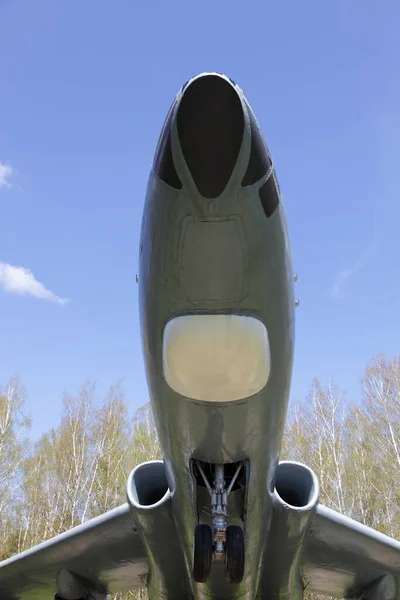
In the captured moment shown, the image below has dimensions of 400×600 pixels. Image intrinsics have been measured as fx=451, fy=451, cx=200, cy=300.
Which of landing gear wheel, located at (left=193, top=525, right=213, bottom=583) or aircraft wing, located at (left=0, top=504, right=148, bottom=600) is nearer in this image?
landing gear wheel, located at (left=193, top=525, right=213, bottom=583)

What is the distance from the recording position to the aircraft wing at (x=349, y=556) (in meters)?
4.88

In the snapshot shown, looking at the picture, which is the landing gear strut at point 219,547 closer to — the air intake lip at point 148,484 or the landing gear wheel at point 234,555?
the landing gear wheel at point 234,555

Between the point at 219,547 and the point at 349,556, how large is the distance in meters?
2.66

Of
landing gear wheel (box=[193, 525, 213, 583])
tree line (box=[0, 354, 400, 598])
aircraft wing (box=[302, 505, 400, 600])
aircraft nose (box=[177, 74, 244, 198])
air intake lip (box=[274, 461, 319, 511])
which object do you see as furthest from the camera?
tree line (box=[0, 354, 400, 598])

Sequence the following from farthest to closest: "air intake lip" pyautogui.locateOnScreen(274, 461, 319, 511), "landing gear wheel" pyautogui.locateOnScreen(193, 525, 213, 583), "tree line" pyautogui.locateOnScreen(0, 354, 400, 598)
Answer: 1. "tree line" pyautogui.locateOnScreen(0, 354, 400, 598)
2. "air intake lip" pyautogui.locateOnScreen(274, 461, 319, 511)
3. "landing gear wheel" pyautogui.locateOnScreen(193, 525, 213, 583)

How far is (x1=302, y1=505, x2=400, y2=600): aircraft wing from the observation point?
4875mm

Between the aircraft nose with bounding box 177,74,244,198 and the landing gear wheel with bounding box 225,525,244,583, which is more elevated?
the aircraft nose with bounding box 177,74,244,198

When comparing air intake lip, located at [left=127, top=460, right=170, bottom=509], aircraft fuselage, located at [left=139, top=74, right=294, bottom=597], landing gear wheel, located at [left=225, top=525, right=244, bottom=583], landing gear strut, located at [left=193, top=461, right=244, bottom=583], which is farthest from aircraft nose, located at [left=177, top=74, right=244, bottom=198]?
air intake lip, located at [left=127, top=460, right=170, bottom=509]

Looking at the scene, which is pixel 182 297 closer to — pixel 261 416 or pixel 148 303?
pixel 148 303

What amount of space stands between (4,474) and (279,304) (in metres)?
18.1

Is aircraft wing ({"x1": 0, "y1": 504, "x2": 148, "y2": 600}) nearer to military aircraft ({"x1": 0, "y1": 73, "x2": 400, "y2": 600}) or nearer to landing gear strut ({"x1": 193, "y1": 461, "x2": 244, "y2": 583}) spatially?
military aircraft ({"x1": 0, "y1": 73, "x2": 400, "y2": 600})

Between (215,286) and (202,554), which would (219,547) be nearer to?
(202,554)

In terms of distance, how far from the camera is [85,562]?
5410mm

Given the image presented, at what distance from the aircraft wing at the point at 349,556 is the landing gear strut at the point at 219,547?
1.83m
